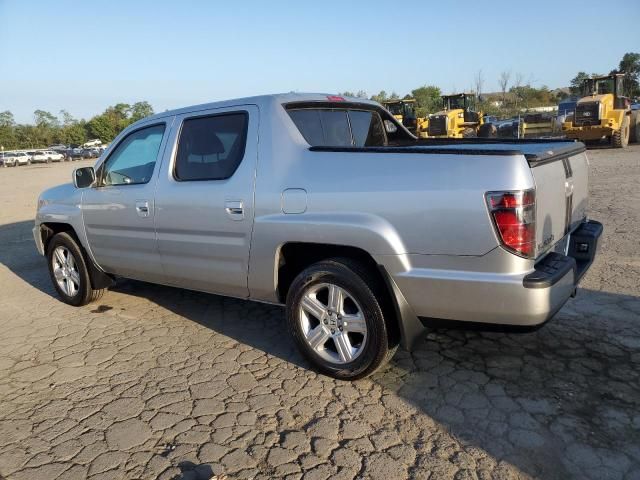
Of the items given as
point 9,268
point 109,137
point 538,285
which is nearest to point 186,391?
point 538,285

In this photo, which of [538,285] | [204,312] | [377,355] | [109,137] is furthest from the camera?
[109,137]

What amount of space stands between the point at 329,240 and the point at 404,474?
1.39 m

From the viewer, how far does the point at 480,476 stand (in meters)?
2.48

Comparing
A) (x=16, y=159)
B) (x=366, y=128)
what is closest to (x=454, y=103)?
(x=366, y=128)

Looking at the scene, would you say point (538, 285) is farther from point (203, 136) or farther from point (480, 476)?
point (203, 136)

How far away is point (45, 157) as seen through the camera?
187 feet

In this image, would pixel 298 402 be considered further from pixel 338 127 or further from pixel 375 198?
pixel 338 127

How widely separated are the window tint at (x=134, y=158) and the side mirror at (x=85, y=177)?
10cm

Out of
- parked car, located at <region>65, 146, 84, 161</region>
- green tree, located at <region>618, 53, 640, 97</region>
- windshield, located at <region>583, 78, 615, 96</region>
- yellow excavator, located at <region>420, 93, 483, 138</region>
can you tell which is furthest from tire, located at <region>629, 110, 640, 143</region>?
parked car, located at <region>65, 146, 84, 161</region>

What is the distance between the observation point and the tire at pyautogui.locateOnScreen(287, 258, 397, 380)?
10.5 feet

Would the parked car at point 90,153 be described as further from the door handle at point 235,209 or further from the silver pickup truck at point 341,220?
the door handle at point 235,209

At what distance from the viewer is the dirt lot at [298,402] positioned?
265cm

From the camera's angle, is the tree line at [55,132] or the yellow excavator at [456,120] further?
the tree line at [55,132]

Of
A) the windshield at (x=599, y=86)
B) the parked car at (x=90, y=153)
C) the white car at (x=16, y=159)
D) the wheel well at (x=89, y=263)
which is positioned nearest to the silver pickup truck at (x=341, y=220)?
the wheel well at (x=89, y=263)
